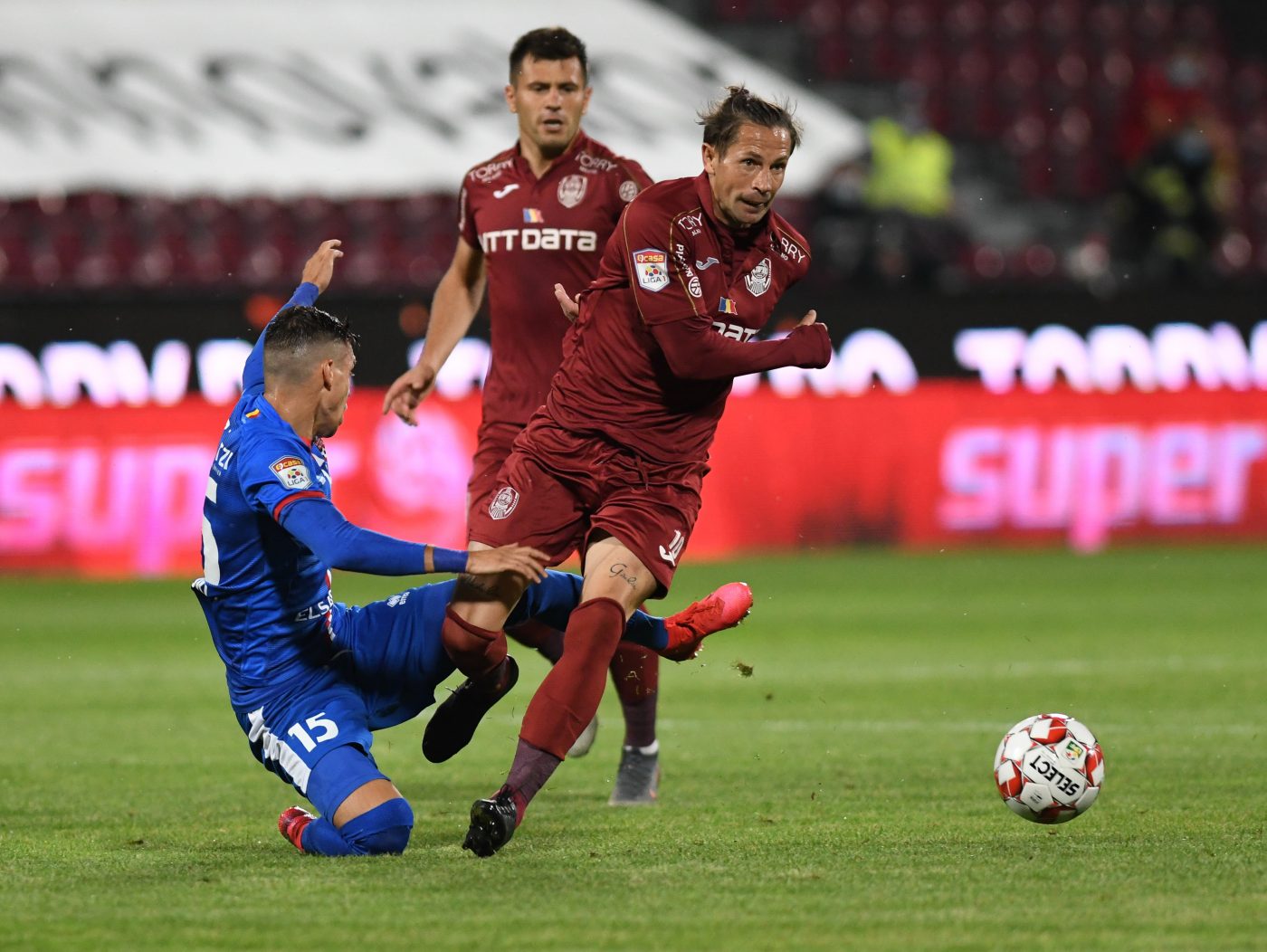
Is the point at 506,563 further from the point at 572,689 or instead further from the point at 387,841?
the point at 387,841

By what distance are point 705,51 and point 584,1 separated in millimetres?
1376

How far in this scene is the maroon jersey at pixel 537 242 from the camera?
6.83m

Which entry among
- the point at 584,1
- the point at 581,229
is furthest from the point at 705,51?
the point at 581,229

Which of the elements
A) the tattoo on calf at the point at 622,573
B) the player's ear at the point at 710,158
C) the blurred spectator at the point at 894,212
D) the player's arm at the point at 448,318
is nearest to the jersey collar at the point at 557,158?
the player's arm at the point at 448,318

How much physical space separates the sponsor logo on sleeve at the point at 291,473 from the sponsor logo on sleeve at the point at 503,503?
2.43 ft

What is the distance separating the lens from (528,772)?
5293 millimetres

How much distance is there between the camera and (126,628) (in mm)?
11766

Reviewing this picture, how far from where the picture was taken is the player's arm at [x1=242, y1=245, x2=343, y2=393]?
230 inches

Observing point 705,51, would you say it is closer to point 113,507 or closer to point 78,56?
point 78,56

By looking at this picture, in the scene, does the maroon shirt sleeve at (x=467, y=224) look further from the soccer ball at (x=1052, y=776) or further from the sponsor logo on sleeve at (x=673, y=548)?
the soccer ball at (x=1052, y=776)

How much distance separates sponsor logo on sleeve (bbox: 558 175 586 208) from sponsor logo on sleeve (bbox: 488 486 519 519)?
4.47 feet

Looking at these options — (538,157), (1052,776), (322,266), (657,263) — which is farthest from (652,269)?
(1052,776)

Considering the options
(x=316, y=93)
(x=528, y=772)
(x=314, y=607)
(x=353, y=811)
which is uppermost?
(x=316, y=93)

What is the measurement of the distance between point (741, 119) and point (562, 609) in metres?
1.49
